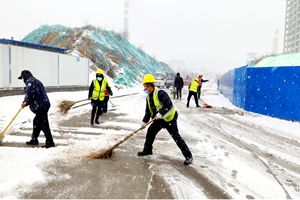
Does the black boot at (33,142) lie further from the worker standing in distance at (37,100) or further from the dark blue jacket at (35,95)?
the dark blue jacket at (35,95)

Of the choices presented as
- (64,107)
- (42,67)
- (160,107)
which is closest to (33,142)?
(64,107)

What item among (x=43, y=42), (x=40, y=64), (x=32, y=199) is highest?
(x=43, y=42)

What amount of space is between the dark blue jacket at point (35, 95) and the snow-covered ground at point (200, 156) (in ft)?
2.96

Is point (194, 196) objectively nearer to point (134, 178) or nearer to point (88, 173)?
point (134, 178)

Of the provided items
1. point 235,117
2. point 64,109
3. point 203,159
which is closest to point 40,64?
point 64,109

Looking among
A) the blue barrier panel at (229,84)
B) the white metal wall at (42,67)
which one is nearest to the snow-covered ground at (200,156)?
the white metal wall at (42,67)

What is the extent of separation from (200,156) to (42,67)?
13.0 m

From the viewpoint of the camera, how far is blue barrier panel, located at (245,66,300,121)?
837cm

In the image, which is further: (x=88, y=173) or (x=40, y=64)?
(x=40, y=64)

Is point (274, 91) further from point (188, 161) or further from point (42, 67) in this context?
Result: point (42, 67)

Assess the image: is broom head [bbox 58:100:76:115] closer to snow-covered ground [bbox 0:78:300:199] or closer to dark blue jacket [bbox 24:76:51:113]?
snow-covered ground [bbox 0:78:300:199]

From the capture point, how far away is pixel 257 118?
9047mm

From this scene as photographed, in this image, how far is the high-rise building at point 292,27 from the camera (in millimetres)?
73062

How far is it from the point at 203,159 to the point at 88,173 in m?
2.17
